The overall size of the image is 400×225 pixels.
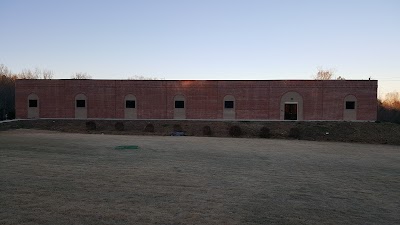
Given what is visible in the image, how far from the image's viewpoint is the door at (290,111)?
129 feet

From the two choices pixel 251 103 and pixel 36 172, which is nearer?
pixel 36 172

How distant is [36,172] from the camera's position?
9781mm

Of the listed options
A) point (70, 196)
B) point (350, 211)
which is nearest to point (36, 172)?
point (70, 196)

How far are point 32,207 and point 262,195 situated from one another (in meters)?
4.93

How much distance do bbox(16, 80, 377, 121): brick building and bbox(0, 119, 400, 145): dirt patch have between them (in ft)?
7.76

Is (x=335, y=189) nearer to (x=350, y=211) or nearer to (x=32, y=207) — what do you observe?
(x=350, y=211)

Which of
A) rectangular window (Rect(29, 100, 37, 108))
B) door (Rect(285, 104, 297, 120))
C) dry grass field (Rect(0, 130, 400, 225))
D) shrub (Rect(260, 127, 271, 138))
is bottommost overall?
shrub (Rect(260, 127, 271, 138))

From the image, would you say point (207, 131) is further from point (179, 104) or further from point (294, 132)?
point (179, 104)

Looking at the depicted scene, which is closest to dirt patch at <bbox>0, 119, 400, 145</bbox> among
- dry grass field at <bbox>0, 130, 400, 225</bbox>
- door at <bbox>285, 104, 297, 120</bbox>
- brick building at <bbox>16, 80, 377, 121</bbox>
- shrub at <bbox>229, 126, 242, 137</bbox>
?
shrub at <bbox>229, 126, 242, 137</bbox>

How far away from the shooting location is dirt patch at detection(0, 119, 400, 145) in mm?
31703

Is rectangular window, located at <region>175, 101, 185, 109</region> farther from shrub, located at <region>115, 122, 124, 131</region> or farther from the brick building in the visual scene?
shrub, located at <region>115, 122, 124, 131</region>

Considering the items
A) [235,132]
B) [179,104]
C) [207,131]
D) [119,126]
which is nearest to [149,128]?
[119,126]

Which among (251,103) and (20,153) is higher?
(251,103)

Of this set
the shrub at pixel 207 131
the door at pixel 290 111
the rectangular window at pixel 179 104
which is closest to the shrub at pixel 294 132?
the door at pixel 290 111
